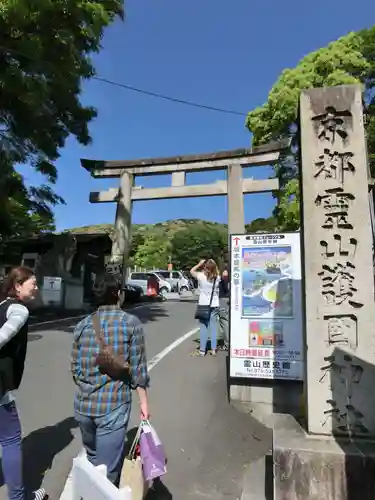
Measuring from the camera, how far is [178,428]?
4719 mm

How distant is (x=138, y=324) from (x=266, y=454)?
7.43 feet

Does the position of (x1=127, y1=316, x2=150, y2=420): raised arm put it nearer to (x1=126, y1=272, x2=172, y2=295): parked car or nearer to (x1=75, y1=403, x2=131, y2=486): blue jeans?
(x1=75, y1=403, x2=131, y2=486): blue jeans

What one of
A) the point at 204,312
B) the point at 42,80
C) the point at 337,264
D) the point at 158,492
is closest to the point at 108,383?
the point at 158,492

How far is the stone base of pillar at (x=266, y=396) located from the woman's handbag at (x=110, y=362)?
9.57 ft

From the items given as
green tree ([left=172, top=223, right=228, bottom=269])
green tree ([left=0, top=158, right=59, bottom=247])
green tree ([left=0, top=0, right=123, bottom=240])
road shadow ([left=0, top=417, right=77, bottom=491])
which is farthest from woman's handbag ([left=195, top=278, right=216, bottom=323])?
green tree ([left=172, top=223, right=228, bottom=269])

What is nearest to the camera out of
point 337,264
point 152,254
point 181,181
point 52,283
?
point 337,264

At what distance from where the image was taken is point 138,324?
114 inches

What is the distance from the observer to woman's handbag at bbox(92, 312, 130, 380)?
→ 108 inches

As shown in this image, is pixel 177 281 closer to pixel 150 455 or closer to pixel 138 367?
pixel 138 367

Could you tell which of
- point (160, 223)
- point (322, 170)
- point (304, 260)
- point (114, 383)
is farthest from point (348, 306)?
point (160, 223)

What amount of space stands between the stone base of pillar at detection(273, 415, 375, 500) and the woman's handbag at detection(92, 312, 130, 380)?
4.10 ft

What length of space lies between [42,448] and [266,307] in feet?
9.73

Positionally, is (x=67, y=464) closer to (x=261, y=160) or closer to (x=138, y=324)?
(x=138, y=324)

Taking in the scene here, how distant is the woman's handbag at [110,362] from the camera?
2.74 metres
